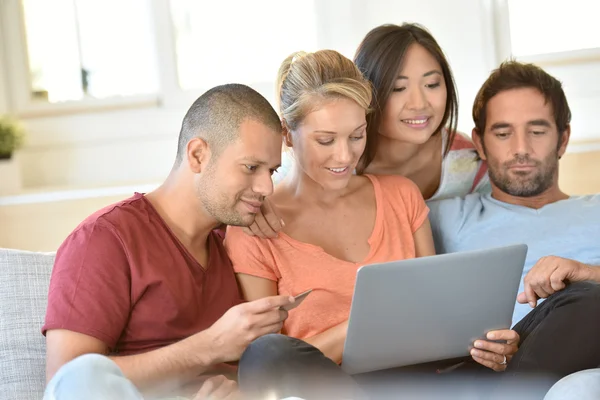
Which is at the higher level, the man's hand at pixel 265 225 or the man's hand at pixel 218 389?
the man's hand at pixel 265 225

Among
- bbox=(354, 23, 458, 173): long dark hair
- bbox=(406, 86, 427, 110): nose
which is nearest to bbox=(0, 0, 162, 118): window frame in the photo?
bbox=(354, 23, 458, 173): long dark hair

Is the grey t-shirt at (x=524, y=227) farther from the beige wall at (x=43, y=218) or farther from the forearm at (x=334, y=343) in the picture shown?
the beige wall at (x=43, y=218)

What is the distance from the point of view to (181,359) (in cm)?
169

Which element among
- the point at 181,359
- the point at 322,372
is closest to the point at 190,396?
the point at 181,359

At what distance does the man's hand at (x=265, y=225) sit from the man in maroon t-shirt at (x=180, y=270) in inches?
3.3

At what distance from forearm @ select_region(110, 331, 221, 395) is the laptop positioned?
278 mm

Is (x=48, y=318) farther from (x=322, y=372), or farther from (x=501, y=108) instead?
(x=501, y=108)

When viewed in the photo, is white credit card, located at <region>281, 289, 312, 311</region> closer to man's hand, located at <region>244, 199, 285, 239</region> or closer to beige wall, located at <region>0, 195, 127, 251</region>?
man's hand, located at <region>244, 199, 285, 239</region>

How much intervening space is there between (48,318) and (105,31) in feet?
8.55

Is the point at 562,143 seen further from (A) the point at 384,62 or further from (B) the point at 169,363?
(B) the point at 169,363

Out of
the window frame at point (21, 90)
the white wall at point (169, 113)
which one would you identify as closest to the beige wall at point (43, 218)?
the white wall at point (169, 113)

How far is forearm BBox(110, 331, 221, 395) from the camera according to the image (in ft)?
5.46

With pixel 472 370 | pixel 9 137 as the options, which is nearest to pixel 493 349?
pixel 472 370

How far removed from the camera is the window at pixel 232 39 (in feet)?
13.0
